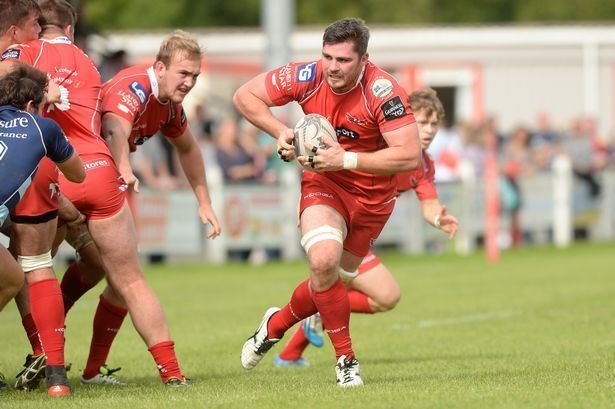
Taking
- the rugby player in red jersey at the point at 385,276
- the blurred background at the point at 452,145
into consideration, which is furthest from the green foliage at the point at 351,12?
the rugby player in red jersey at the point at 385,276

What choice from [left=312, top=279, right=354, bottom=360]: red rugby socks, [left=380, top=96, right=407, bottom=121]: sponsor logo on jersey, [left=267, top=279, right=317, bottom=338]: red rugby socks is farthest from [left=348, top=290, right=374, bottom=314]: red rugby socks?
[left=380, top=96, right=407, bottom=121]: sponsor logo on jersey

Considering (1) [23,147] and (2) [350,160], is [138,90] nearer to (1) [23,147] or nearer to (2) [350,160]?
(1) [23,147]

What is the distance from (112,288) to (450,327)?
472cm

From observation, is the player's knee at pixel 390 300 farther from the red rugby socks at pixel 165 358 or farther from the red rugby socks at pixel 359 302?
the red rugby socks at pixel 165 358

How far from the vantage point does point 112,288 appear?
27.1ft

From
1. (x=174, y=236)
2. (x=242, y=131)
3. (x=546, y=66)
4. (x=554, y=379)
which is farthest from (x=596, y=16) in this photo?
(x=554, y=379)

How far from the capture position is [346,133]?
8055 millimetres

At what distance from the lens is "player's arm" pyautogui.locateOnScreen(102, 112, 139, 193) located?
7.92m

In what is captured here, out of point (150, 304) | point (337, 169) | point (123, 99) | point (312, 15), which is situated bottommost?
point (150, 304)

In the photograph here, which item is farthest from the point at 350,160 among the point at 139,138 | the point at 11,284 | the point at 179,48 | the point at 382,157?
the point at 11,284

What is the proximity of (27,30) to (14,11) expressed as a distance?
0.14 meters

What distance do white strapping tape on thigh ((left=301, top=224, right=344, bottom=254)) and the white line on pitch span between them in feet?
15.2

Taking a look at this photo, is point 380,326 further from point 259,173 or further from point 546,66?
point 546,66

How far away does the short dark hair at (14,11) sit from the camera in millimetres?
7797
